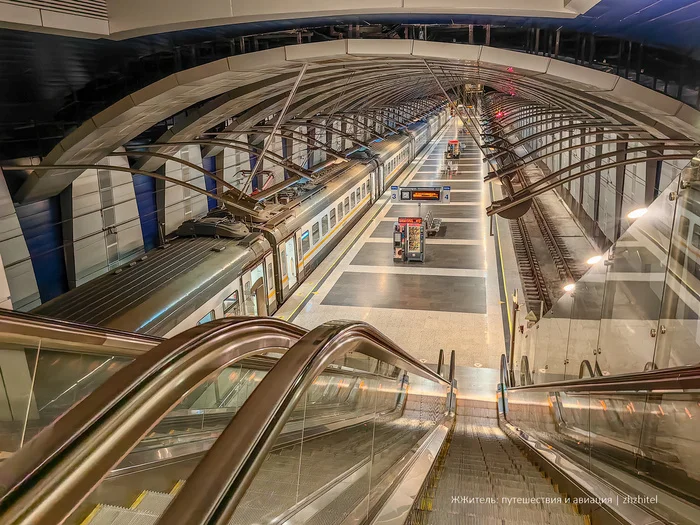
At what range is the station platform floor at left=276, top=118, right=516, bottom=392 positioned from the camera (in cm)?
1181

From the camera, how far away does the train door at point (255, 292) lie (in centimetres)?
1026

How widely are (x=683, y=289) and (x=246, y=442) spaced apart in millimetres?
3251

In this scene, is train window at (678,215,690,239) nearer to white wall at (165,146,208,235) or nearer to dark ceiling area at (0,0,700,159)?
dark ceiling area at (0,0,700,159)

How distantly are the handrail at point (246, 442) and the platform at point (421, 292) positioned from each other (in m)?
9.51

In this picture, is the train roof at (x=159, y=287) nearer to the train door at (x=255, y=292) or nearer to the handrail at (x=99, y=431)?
the train door at (x=255, y=292)

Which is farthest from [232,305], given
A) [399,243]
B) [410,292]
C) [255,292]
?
[399,243]

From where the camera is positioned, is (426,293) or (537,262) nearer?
(426,293)

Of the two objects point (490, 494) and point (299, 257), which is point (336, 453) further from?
point (299, 257)

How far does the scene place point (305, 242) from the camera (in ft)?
46.8

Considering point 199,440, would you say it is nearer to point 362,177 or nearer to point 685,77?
point 685,77

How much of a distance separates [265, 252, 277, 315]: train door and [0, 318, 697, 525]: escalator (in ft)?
17.6

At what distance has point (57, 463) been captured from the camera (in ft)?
3.76

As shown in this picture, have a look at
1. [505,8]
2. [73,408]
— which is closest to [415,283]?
[505,8]

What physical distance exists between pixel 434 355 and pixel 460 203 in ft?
49.0
